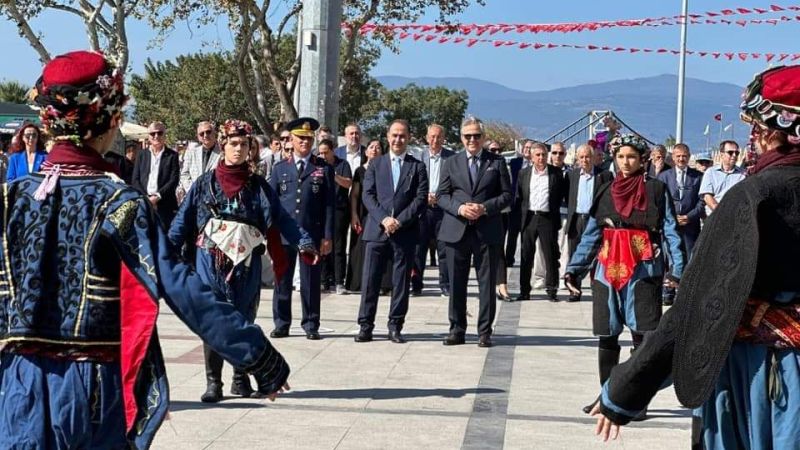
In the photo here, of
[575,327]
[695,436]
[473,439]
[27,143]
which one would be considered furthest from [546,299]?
[695,436]

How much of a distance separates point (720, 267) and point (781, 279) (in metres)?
0.24

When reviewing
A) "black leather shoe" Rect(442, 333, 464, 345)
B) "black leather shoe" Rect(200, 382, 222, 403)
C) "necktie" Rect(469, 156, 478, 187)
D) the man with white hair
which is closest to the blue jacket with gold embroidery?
"black leather shoe" Rect(200, 382, 222, 403)

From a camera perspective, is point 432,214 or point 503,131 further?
point 503,131

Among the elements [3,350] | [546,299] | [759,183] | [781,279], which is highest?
[759,183]

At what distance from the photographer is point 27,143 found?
12625 mm

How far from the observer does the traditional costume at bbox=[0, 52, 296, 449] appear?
367cm

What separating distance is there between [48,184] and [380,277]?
24.1ft

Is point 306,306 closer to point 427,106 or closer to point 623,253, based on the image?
point 623,253

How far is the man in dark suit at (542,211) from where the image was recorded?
14.9m

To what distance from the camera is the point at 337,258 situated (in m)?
15.1

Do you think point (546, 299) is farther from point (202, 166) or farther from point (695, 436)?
point (695, 436)

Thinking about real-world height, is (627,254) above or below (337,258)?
above

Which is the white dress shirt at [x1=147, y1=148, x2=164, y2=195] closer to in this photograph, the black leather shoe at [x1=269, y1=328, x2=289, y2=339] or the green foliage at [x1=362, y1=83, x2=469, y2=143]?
the black leather shoe at [x1=269, y1=328, x2=289, y2=339]

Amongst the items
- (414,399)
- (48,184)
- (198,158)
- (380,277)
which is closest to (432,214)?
(198,158)
